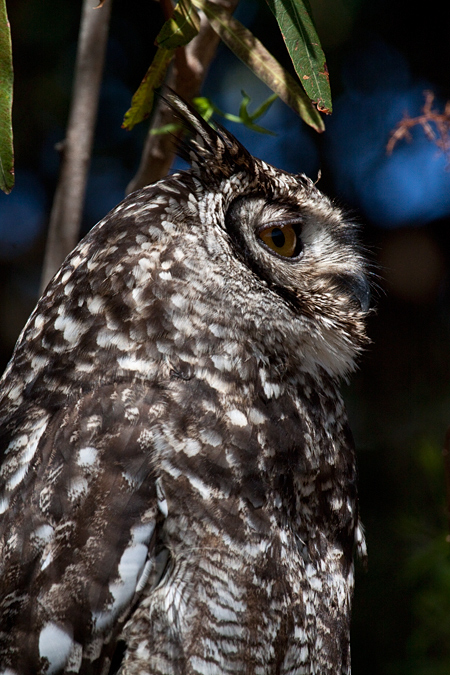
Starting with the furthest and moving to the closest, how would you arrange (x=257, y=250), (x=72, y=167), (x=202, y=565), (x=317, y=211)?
(x=72, y=167) < (x=317, y=211) < (x=257, y=250) < (x=202, y=565)

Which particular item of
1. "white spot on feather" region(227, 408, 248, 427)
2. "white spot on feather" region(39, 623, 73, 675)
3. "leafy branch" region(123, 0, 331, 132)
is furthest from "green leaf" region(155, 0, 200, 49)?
"white spot on feather" region(39, 623, 73, 675)

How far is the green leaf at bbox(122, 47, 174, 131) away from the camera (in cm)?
144

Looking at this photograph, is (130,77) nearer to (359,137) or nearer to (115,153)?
(115,153)

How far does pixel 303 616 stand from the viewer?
1.36 metres

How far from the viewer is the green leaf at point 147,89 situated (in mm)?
1442

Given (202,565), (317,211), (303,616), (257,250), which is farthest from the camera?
(317,211)

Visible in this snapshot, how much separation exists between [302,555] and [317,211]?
836mm

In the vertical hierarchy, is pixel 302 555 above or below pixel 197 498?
below

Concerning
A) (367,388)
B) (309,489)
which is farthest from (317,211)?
(367,388)

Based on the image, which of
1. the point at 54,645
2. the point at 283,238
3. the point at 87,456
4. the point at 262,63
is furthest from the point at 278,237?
the point at 54,645

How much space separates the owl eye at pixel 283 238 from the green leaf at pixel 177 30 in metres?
0.45

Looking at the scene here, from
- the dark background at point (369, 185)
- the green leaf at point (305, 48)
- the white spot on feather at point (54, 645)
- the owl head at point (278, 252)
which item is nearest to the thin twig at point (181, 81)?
the owl head at point (278, 252)

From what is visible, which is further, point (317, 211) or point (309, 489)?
point (317, 211)

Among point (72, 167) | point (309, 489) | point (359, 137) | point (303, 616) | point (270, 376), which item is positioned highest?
point (359, 137)
